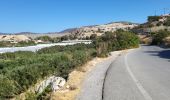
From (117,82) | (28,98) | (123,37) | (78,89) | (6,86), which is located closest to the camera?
(28,98)

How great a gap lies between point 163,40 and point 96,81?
7016 cm

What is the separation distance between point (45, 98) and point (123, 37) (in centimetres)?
5582

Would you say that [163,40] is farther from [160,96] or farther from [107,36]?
[160,96]

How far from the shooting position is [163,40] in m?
84.4

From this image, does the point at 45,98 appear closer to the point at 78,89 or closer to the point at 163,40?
the point at 78,89

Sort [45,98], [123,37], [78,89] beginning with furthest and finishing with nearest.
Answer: [123,37], [78,89], [45,98]

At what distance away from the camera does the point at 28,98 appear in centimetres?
1105

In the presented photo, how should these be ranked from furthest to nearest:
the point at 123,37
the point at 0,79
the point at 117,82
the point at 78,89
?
the point at 123,37, the point at 0,79, the point at 117,82, the point at 78,89

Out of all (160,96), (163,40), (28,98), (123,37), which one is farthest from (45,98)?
(163,40)

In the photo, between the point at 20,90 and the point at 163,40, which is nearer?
the point at 20,90

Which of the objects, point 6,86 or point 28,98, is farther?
point 6,86

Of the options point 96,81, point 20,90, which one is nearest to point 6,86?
point 20,90

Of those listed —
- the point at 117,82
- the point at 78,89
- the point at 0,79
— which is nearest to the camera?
the point at 78,89

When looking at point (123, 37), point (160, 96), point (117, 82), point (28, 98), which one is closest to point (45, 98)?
point (28, 98)
